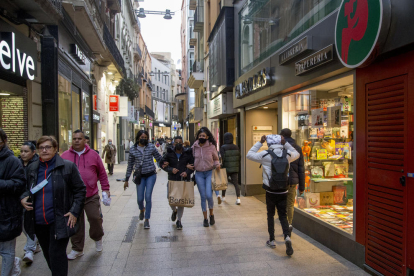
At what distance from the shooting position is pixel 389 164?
3955mm

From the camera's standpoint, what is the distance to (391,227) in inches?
156

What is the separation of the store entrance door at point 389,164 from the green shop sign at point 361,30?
29 cm

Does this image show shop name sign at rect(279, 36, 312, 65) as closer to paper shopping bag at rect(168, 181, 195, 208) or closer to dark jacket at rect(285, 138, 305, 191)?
dark jacket at rect(285, 138, 305, 191)

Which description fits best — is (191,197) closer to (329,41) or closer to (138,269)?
(138,269)

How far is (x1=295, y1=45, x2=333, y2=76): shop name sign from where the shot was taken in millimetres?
4887

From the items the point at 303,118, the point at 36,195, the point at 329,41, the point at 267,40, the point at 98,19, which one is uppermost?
the point at 98,19

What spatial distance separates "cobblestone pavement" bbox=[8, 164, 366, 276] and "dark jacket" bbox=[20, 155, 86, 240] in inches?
52.3

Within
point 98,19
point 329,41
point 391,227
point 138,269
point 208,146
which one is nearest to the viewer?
point 391,227

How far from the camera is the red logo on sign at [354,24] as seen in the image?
394cm

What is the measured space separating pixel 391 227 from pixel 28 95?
304 inches

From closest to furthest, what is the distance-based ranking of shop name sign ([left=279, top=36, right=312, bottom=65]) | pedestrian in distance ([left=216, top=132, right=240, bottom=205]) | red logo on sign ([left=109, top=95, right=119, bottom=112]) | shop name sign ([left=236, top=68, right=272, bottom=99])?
shop name sign ([left=279, top=36, right=312, bottom=65]), shop name sign ([left=236, top=68, right=272, bottom=99]), pedestrian in distance ([left=216, top=132, right=240, bottom=205]), red logo on sign ([left=109, top=95, right=119, bottom=112])

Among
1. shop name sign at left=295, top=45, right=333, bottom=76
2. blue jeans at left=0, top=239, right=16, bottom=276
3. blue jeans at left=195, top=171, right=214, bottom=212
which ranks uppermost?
shop name sign at left=295, top=45, right=333, bottom=76

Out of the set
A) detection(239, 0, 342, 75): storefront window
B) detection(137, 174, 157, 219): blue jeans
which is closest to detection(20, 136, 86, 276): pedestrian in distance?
detection(137, 174, 157, 219): blue jeans

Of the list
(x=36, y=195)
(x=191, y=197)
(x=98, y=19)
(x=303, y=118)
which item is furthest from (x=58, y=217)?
(x=98, y=19)
